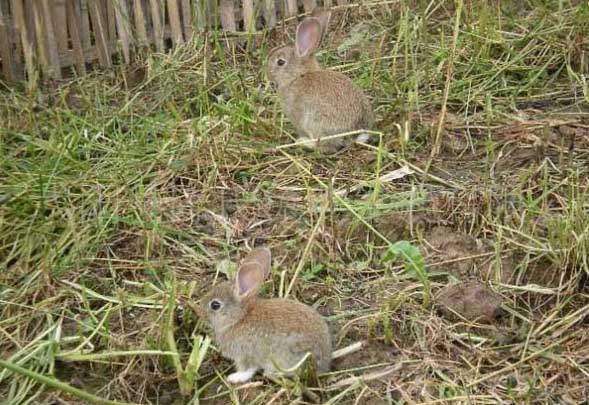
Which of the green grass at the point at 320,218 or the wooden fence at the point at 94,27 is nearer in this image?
the green grass at the point at 320,218

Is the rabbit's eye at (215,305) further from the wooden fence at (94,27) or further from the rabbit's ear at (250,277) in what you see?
the wooden fence at (94,27)

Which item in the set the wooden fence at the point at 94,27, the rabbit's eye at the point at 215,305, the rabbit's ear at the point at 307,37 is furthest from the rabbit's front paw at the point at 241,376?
the wooden fence at the point at 94,27

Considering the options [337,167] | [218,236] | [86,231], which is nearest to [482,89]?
[337,167]

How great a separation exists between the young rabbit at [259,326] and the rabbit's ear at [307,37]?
1.92 m

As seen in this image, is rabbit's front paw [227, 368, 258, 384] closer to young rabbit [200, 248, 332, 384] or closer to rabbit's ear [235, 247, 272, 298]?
young rabbit [200, 248, 332, 384]

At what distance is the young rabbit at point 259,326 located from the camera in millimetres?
3900

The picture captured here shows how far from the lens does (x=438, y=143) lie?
543 cm

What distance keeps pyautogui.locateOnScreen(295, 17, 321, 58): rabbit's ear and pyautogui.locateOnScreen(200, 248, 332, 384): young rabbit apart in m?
1.92

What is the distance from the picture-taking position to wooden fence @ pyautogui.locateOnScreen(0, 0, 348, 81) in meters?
6.31

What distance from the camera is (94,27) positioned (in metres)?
6.57

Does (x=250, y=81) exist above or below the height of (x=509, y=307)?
above

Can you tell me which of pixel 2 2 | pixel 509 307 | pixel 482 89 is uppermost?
pixel 2 2

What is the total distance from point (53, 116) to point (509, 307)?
8.70 feet

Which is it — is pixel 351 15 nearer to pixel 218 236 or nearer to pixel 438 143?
pixel 438 143
